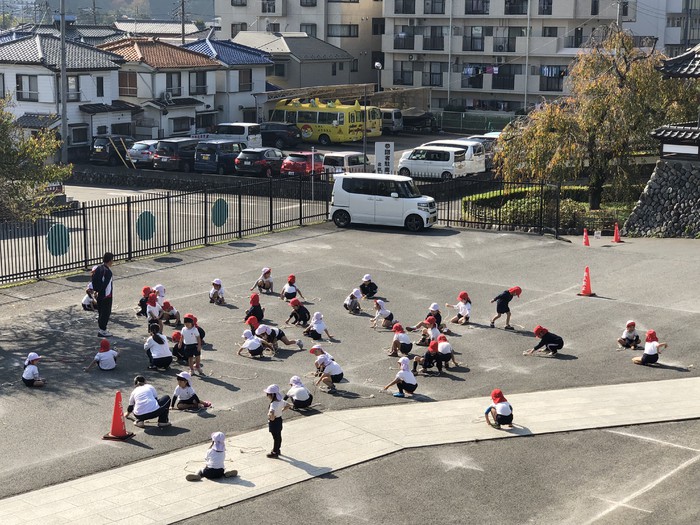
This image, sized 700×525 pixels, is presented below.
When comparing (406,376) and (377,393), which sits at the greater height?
(406,376)

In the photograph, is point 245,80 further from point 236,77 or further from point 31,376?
point 31,376

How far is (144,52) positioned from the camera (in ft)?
204

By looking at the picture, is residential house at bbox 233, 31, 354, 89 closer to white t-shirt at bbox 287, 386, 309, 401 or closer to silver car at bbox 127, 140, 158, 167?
silver car at bbox 127, 140, 158, 167

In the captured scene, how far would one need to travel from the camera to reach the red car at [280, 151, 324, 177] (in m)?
48.6

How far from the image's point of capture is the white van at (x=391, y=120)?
2680 inches

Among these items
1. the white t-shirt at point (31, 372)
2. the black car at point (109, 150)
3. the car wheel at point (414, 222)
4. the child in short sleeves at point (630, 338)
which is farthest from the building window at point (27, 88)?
the child in short sleeves at point (630, 338)

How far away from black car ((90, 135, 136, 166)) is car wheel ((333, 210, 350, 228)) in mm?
19496

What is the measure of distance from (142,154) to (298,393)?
35467 mm

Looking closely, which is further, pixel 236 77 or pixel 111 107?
pixel 236 77

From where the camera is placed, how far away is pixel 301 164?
160ft

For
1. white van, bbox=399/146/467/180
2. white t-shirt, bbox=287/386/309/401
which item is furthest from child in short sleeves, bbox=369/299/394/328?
white van, bbox=399/146/467/180

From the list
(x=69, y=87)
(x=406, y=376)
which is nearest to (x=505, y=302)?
(x=406, y=376)

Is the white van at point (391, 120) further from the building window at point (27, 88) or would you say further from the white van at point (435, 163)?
the building window at point (27, 88)

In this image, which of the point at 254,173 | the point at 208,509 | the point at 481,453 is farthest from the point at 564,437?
the point at 254,173
